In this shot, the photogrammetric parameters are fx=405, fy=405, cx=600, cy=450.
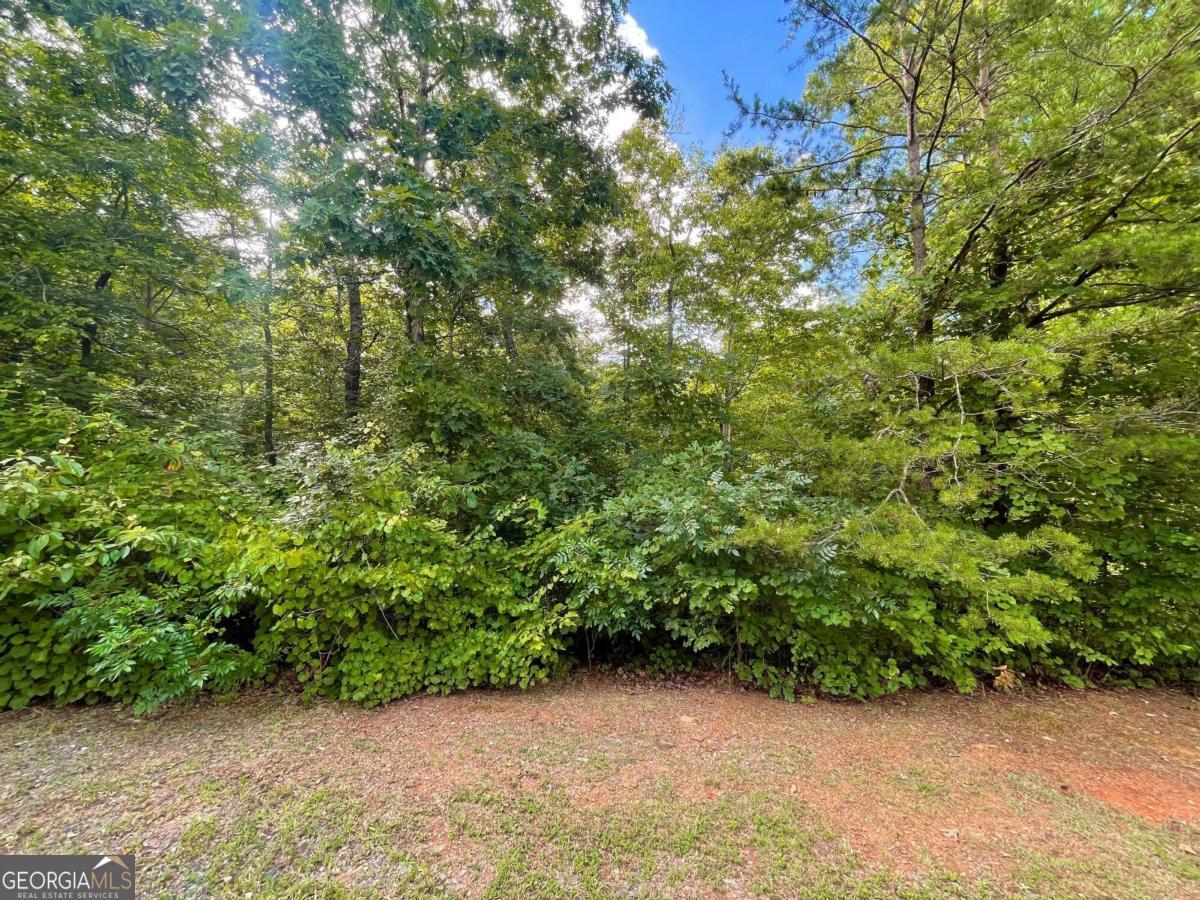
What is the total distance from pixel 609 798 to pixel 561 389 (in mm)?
4548

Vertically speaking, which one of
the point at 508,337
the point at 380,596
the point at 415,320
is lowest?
the point at 380,596

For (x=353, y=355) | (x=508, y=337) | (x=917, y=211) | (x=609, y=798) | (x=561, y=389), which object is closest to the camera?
(x=609, y=798)

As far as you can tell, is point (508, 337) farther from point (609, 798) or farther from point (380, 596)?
point (609, 798)

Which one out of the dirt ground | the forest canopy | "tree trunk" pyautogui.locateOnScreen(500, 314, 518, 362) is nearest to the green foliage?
the forest canopy

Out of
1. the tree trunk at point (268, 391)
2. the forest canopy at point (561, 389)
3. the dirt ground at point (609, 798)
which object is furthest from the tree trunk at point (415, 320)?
the dirt ground at point (609, 798)

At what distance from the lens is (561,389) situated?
18.8 feet

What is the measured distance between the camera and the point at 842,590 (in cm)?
302

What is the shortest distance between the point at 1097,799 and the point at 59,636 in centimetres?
583

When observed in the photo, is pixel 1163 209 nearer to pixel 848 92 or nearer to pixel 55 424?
pixel 848 92

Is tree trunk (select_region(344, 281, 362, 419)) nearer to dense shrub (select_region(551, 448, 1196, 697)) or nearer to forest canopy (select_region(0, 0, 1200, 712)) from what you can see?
forest canopy (select_region(0, 0, 1200, 712))

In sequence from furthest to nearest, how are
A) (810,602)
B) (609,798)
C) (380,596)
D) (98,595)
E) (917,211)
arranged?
1. (917,211)
2. (810,602)
3. (380,596)
4. (98,595)
5. (609,798)

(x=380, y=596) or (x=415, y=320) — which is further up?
(x=415, y=320)

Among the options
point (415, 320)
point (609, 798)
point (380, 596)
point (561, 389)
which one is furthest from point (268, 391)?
point (609, 798)

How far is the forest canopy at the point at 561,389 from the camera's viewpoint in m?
2.51
